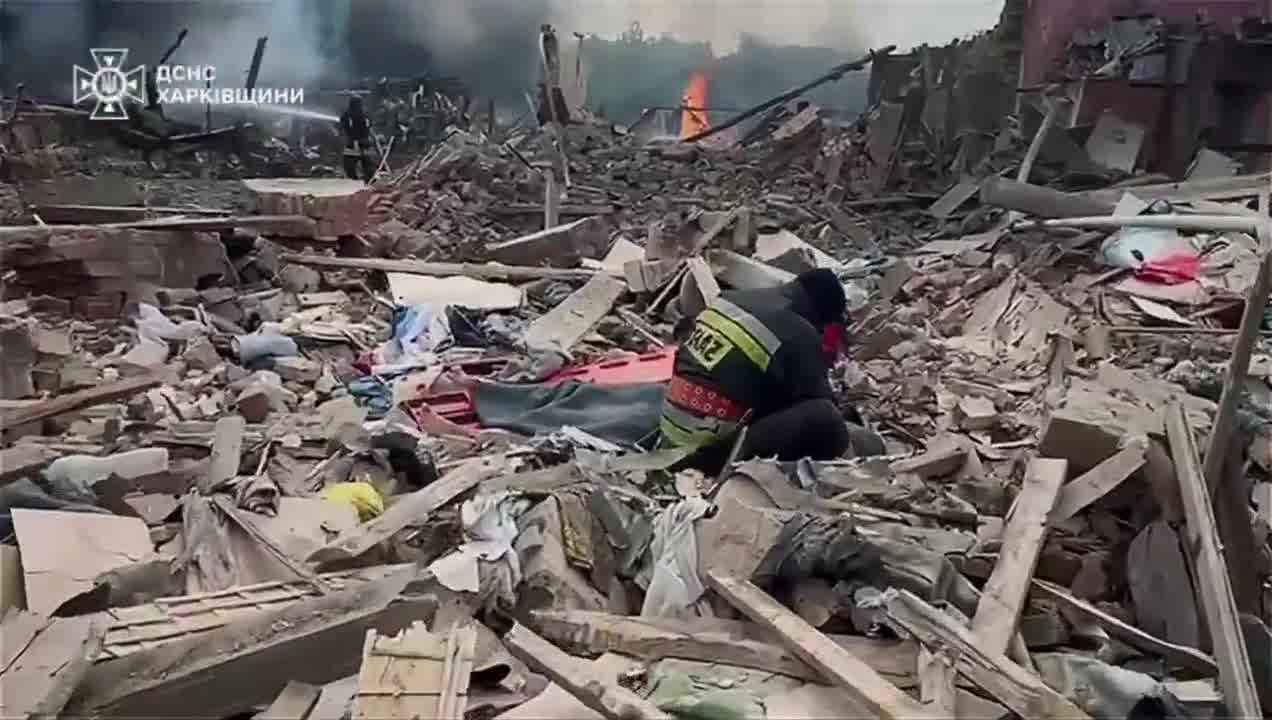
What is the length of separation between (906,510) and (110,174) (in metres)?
10.5

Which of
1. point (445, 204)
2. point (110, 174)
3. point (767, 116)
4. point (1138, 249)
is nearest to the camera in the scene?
point (1138, 249)

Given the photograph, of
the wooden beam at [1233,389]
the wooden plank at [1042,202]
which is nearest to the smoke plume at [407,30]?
the wooden plank at [1042,202]

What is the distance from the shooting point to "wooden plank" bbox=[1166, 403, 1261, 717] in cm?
258

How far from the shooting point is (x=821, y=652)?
2656 millimetres

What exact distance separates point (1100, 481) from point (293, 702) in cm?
223

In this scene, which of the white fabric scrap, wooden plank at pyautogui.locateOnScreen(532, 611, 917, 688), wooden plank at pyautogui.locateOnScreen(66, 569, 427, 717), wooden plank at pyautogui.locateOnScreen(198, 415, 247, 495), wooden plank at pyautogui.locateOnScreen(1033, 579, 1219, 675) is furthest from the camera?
wooden plank at pyautogui.locateOnScreen(198, 415, 247, 495)

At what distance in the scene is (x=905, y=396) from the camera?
17.9 ft

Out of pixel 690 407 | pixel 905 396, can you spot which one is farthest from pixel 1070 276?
pixel 690 407

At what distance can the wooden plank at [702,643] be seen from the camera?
271cm

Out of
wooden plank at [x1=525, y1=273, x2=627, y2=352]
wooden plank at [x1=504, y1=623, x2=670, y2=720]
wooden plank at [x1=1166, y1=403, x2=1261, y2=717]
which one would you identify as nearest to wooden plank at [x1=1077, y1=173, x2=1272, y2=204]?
wooden plank at [x1=525, y1=273, x2=627, y2=352]

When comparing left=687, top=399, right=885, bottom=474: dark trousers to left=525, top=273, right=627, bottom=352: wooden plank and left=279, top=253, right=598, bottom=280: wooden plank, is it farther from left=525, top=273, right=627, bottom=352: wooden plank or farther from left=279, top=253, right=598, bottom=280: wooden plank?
left=279, top=253, right=598, bottom=280: wooden plank

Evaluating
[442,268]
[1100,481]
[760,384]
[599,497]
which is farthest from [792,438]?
[442,268]

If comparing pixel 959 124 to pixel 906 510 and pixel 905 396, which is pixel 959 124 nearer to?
pixel 905 396

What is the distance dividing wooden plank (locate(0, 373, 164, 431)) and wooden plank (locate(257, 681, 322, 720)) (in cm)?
209
